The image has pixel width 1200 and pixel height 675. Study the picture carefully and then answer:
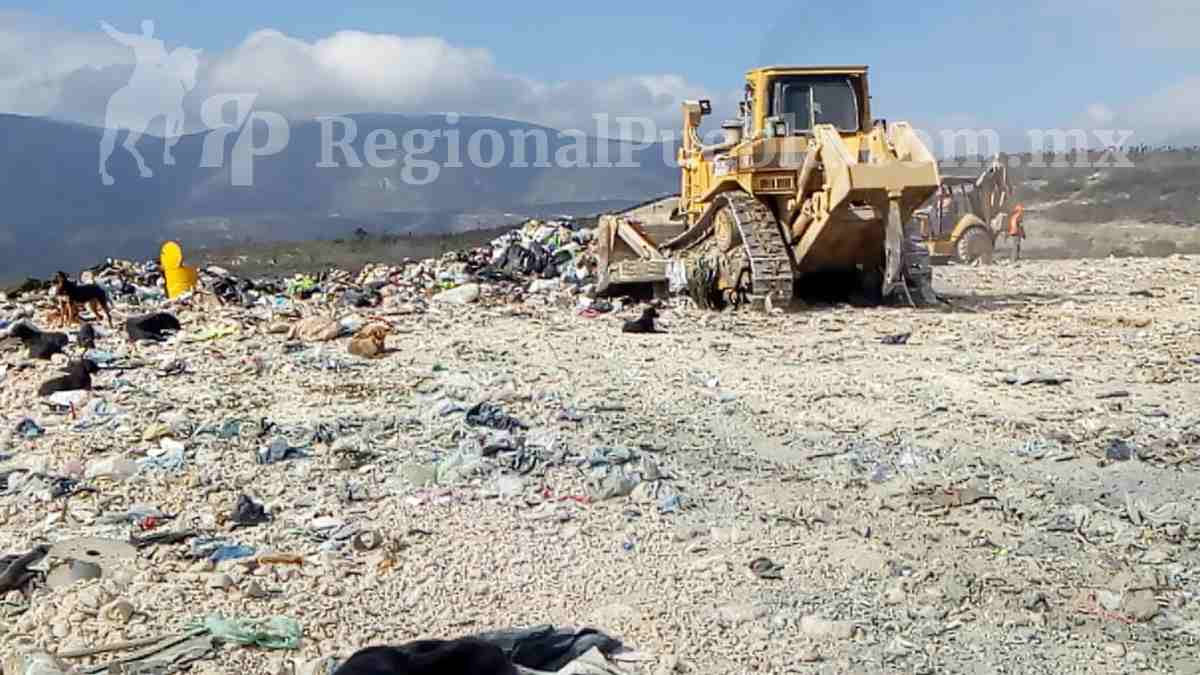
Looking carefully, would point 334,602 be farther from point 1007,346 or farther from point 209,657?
point 1007,346

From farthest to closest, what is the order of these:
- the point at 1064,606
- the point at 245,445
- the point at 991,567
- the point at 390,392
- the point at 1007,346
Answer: the point at 1007,346 → the point at 390,392 → the point at 245,445 → the point at 991,567 → the point at 1064,606

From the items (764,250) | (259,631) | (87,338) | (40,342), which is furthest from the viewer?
(764,250)

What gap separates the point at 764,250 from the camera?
10789 millimetres

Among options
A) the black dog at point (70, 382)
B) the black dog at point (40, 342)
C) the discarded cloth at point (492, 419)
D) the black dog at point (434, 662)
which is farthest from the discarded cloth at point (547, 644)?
the black dog at point (40, 342)

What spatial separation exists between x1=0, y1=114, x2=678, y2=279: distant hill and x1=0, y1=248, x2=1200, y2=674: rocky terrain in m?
14.1

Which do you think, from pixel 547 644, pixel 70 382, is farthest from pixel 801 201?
pixel 547 644

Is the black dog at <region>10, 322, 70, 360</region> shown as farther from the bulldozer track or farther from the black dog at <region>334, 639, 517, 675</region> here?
the black dog at <region>334, 639, 517, 675</region>

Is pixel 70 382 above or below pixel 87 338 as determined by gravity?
below

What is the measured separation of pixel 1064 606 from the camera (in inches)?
151

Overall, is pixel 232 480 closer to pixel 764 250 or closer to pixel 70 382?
pixel 70 382

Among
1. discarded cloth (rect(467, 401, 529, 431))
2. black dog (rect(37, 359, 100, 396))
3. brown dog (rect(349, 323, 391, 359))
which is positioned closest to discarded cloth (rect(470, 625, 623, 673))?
discarded cloth (rect(467, 401, 529, 431))

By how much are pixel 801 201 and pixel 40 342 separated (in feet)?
20.9

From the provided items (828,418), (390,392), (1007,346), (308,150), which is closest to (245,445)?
(390,392)

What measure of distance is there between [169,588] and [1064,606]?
2.91 metres
